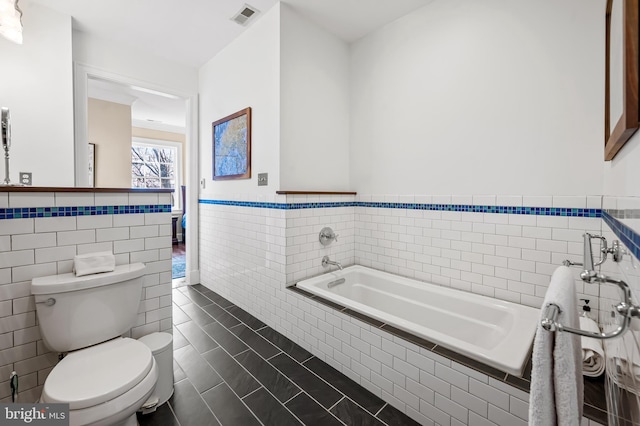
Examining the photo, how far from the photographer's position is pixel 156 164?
6.59 m

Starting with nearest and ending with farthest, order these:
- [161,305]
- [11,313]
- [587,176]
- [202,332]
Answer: [11,313]
[587,176]
[161,305]
[202,332]

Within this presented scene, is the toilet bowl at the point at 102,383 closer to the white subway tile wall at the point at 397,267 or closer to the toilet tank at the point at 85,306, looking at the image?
the toilet tank at the point at 85,306

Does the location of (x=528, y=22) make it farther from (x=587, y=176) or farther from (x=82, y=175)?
(x=82, y=175)

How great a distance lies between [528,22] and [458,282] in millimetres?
1828

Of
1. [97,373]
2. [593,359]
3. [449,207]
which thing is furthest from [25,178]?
[593,359]

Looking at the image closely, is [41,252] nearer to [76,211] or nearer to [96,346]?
[76,211]

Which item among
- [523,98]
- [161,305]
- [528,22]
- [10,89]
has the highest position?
[528,22]

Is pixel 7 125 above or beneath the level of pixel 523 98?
beneath

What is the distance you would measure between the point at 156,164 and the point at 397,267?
247 inches

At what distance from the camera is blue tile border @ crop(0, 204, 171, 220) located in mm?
1354

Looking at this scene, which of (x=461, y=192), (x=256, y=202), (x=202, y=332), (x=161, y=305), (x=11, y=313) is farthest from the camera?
(x=256, y=202)

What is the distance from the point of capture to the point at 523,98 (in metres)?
1.85

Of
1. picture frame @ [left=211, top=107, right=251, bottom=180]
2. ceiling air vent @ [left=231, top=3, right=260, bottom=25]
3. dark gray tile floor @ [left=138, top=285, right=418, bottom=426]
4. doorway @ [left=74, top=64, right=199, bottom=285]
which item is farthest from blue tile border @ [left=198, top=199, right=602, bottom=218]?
ceiling air vent @ [left=231, top=3, right=260, bottom=25]

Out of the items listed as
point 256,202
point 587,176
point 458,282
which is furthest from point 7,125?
→ point 587,176
